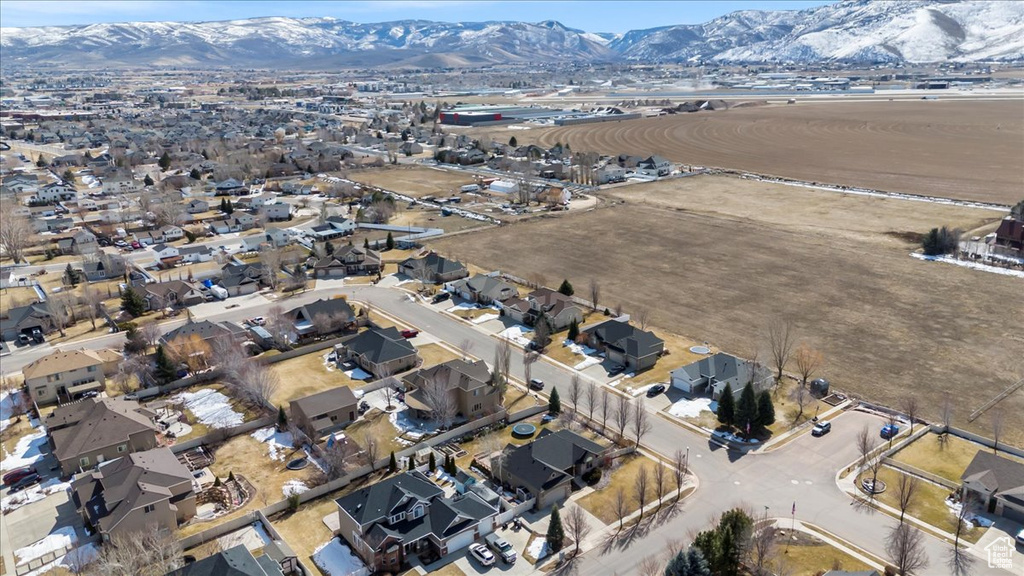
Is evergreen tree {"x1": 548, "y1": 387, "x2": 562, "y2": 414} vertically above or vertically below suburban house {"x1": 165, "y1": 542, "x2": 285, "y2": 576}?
below

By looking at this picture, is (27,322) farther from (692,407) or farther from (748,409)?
(748,409)

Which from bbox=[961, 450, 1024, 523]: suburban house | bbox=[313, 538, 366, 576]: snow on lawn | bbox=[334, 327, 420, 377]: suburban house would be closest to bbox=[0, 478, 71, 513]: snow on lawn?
bbox=[313, 538, 366, 576]: snow on lawn

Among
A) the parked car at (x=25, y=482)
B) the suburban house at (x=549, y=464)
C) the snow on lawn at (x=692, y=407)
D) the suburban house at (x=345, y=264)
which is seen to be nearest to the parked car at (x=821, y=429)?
the snow on lawn at (x=692, y=407)

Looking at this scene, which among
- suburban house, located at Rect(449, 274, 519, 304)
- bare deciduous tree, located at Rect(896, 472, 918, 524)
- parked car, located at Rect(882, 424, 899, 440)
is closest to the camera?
bare deciduous tree, located at Rect(896, 472, 918, 524)

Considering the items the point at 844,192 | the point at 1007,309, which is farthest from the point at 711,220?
the point at 1007,309

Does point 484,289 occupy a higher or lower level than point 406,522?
higher

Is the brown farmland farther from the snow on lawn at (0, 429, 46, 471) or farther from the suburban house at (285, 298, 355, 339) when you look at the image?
the snow on lawn at (0, 429, 46, 471)

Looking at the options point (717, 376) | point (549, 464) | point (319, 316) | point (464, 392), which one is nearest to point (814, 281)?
point (717, 376)
